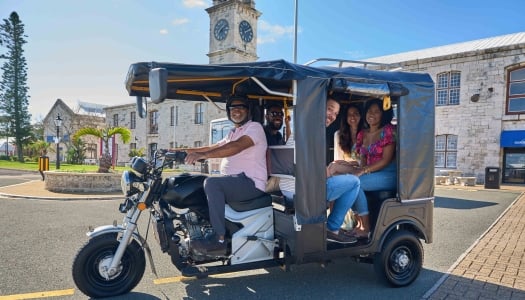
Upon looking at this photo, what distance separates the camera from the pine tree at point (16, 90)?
137 ft

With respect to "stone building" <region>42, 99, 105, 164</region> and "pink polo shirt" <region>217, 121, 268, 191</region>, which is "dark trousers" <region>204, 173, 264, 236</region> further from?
"stone building" <region>42, 99, 105, 164</region>

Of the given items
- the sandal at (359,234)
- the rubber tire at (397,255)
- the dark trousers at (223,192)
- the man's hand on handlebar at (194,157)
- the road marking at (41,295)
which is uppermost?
the man's hand on handlebar at (194,157)

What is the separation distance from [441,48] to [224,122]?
66.2 ft

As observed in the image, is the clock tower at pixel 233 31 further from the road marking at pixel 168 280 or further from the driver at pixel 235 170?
the road marking at pixel 168 280

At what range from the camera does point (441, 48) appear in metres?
26.6

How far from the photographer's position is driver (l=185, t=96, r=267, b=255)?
3639mm

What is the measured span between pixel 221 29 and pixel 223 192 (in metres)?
30.1

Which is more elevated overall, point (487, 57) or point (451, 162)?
point (487, 57)

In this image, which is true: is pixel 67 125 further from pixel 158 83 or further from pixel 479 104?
pixel 158 83

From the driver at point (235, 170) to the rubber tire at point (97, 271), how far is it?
72cm

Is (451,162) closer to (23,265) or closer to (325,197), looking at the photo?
(325,197)

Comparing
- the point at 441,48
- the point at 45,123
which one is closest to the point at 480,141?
the point at 441,48

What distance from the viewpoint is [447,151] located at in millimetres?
23234

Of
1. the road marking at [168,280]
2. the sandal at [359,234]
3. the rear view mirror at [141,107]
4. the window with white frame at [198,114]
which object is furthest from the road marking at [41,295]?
the window with white frame at [198,114]
